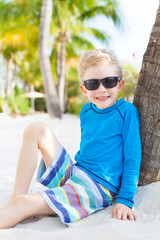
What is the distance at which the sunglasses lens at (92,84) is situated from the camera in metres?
2.00

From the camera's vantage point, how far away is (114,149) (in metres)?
2.00

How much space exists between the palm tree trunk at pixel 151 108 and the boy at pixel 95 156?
0.49ft

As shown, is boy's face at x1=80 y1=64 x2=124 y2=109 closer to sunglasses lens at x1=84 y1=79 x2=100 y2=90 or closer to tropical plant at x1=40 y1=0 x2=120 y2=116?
sunglasses lens at x1=84 y1=79 x2=100 y2=90

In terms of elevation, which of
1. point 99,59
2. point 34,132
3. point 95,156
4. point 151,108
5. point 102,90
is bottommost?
point 95,156

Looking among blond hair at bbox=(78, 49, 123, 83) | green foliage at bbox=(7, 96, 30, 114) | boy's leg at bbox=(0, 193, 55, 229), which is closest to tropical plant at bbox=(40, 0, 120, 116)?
green foliage at bbox=(7, 96, 30, 114)

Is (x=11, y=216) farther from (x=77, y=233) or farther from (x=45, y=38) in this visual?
(x=45, y=38)

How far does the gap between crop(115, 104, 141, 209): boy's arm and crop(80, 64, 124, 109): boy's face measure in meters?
0.20

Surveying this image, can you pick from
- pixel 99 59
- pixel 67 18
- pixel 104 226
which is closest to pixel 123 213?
pixel 104 226

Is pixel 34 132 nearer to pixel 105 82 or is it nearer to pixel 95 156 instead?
pixel 95 156

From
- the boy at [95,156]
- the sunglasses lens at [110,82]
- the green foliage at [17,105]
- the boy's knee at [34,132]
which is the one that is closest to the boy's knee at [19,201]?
the boy at [95,156]

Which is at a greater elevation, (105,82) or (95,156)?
(105,82)

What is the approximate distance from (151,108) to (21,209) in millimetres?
1240

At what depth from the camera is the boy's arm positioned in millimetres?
1850

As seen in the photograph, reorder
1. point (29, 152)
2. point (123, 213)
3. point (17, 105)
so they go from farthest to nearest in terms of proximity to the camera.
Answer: point (17, 105) → point (29, 152) → point (123, 213)
